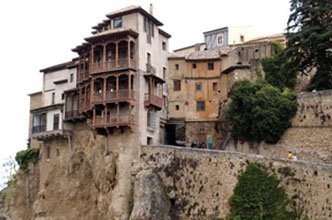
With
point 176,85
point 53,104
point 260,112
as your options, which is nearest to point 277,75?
point 260,112

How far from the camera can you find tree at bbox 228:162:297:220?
112 feet

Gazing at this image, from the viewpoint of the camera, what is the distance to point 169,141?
5275 cm

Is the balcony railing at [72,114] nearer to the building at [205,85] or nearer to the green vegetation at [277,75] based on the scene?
the building at [205,85]

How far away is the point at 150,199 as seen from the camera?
40094mm

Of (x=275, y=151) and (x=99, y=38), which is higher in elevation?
(x=99, y=38)

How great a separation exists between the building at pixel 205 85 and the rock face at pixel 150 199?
1297 centimetres

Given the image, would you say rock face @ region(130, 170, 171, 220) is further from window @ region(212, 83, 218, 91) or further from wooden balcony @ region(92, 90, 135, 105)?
window @ region(212, 83, 218, 91)

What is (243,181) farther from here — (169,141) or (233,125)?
(169,141)

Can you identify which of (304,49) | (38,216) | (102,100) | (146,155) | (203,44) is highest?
(203,44)

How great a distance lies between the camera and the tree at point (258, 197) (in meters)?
34.2

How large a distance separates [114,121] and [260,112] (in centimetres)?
1281

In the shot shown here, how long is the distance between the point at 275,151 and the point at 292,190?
361 inches

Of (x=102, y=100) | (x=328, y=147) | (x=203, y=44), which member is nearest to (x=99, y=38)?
(x=102, y=100)

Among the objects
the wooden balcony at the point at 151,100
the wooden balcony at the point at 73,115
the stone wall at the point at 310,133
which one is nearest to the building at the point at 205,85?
the wooden balcony at the point at 151,100
